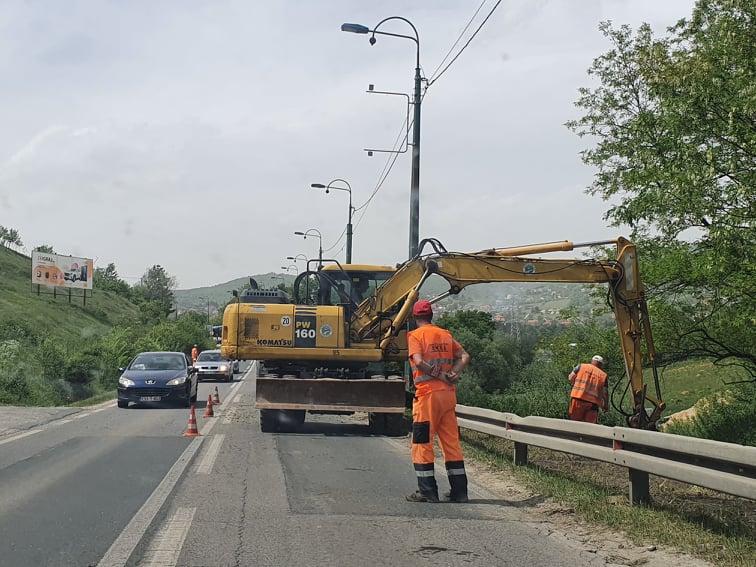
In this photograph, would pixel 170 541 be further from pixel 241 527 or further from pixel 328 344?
pixel 328 344

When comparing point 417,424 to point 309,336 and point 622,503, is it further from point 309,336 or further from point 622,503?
point 309,336

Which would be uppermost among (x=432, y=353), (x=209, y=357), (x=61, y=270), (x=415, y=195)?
(x=61, y=270)

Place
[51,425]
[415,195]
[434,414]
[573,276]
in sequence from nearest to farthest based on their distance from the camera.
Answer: [434,414]
[573,276]
[51,425]
[415,195]

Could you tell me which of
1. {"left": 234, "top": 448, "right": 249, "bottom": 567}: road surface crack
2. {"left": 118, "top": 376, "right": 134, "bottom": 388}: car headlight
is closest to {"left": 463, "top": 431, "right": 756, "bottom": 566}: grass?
{"left": 234, "top": 448, "right": 249, "bottom": 567}: road surface crack

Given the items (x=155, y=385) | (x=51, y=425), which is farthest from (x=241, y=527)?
(x=155, y=385)

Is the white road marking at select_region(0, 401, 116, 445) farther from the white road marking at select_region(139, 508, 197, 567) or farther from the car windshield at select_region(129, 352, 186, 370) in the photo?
the white road marking at select_region(139, 508, 197, 567)

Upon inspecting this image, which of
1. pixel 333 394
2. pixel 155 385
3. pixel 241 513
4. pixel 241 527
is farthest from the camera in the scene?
pixel 155 385

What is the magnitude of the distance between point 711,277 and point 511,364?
51618 mm

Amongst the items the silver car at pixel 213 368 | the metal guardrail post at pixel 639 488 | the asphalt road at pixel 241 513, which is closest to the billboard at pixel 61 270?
the silver car at pixel 213 368

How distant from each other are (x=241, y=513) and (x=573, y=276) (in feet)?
22.9

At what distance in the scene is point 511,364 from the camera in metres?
67.0

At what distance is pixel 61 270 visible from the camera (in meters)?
70.0

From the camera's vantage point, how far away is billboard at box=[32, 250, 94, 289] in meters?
67.8

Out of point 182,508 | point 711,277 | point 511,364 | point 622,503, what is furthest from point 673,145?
point 511,364
